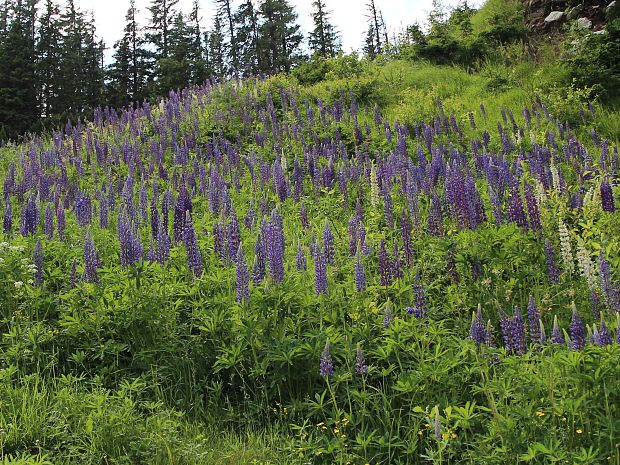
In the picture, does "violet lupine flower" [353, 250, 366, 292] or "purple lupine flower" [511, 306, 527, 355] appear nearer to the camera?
"purple lupine flower" [511, 306, 527, 355]

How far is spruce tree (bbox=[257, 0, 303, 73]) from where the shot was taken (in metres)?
42.5

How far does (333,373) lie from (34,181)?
7.57 metres

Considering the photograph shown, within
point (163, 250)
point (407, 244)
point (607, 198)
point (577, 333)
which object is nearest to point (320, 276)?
point (407, 244)

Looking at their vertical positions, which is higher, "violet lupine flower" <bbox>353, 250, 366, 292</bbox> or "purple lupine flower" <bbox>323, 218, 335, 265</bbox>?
"purple lupine flower" <bbox>323, 218, 335, 265</bbox>

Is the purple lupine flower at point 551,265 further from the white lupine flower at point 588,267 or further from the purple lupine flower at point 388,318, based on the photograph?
the purple lupine flower at point 388,318

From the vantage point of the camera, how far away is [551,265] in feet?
14.2

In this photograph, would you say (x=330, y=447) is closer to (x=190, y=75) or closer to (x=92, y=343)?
(x=92, y=343)

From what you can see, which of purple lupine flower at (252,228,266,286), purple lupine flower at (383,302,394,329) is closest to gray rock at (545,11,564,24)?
purple lupine flower at (252,228,266,286)

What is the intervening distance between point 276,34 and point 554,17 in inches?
1258

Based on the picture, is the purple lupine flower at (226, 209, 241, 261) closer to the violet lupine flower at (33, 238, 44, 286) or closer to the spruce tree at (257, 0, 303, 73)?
the violet lupine flower at (33, 238, 44, 286)

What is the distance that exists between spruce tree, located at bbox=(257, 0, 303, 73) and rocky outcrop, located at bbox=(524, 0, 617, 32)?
27566 mm

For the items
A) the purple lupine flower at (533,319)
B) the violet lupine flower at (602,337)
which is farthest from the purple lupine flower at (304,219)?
the violet lupine flower at (602,337)

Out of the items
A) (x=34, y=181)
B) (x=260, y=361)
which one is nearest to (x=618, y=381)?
(x=260, y=361)

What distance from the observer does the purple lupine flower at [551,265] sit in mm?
4289
